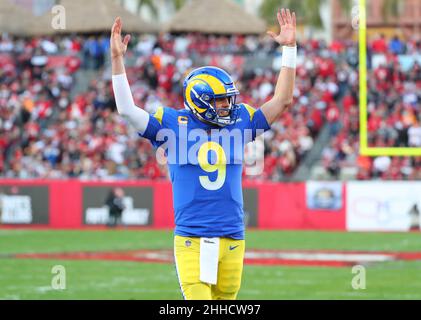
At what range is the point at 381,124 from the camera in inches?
789

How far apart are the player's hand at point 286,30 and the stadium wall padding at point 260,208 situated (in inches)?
554

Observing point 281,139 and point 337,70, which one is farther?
point 337,70

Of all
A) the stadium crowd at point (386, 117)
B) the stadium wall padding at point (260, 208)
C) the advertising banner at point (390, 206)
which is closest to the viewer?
the advertising banner at point (390, 206)

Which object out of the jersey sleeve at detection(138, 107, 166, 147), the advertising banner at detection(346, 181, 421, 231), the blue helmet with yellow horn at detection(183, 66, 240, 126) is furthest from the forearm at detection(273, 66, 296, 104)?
the advertising banner at detection(346, 181, 421, 231)

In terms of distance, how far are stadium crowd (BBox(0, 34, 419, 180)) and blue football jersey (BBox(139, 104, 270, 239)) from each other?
1447 centimetres

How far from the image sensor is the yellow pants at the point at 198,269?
18.0 feet

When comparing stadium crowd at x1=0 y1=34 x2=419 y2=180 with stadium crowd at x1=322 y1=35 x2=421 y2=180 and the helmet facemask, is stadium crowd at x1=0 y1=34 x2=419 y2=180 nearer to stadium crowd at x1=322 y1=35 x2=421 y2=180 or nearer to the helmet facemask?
stadium crowd at x1=322 y1=35 x2=421 y2=180

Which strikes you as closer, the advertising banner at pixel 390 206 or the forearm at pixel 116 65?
the forearm at pixel 116 65

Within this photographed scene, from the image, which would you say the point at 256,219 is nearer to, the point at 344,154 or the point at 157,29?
the point at 344,154

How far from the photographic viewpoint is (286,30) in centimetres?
586

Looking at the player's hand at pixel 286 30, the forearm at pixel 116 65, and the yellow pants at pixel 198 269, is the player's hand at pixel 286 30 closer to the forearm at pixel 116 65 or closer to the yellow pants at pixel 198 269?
the forearm at pixel 116 65

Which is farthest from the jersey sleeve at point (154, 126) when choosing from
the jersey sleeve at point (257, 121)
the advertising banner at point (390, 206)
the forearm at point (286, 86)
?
the advertising banner at point (390, 206)

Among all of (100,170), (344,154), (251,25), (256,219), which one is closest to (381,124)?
(344,154)

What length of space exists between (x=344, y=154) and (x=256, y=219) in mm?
2340
